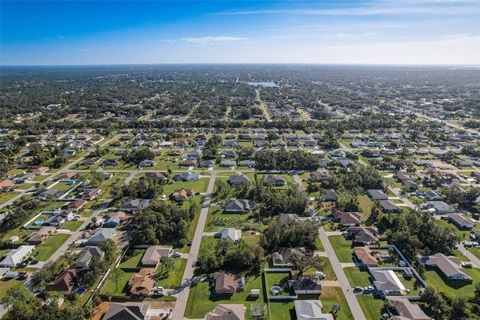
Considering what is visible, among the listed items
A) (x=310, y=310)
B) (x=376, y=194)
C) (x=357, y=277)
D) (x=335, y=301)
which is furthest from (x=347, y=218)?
(x=310, y=310)

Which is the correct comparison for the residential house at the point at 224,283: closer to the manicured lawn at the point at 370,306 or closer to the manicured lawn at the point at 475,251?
the manicured lawn at the point at 370,306

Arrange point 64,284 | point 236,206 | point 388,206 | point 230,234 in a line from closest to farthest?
1. point 64,284
2. point 230,234
3. point 236,206
4. point 388,206

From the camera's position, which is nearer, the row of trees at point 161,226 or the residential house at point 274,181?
the row of trees at point 161,226

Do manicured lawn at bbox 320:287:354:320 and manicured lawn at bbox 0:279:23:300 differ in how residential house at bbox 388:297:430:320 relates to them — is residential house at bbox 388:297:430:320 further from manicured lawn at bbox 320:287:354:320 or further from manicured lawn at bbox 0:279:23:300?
manicured lawn at bbox 0:279:23:300

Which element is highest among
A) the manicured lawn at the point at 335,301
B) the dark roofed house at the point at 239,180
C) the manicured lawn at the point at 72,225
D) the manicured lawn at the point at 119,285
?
the dark roofed house at the point at 239,180

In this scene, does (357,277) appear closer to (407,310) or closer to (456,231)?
(407,310)

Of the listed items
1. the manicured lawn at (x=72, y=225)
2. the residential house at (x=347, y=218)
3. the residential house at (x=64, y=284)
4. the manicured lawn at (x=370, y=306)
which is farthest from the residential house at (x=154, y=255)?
the residential house at (x=347, y=218)
